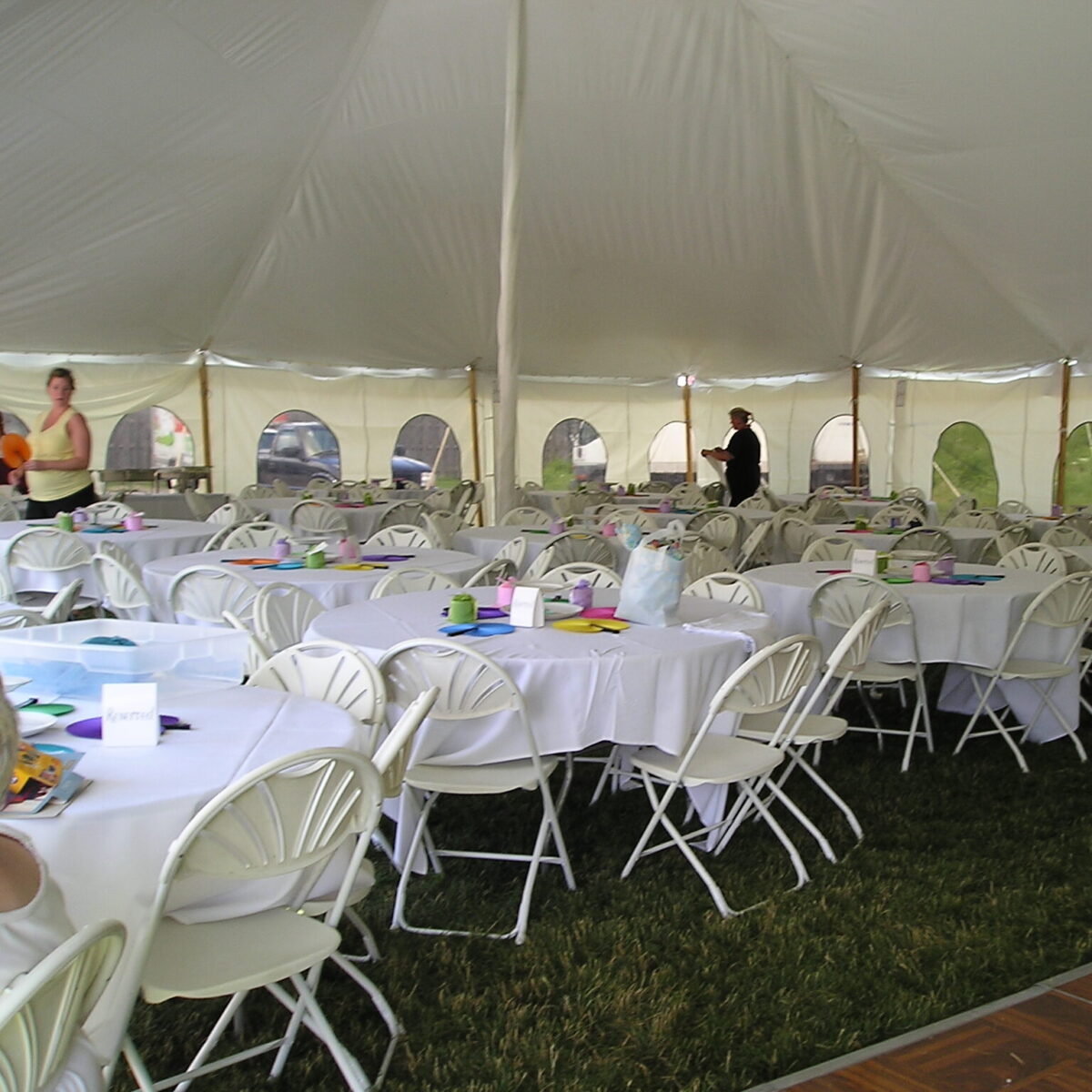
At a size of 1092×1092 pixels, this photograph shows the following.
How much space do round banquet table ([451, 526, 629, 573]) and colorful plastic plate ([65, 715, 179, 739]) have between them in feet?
17.5

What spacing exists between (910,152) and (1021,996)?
423 inches

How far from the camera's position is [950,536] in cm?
952

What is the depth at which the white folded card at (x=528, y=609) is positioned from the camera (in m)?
4.57

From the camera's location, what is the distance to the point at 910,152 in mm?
12328

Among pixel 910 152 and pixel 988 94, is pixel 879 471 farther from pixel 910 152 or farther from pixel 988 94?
pixel 988 94

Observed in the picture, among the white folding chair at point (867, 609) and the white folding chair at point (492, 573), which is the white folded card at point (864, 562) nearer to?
the white folding chair at point (867, 609)

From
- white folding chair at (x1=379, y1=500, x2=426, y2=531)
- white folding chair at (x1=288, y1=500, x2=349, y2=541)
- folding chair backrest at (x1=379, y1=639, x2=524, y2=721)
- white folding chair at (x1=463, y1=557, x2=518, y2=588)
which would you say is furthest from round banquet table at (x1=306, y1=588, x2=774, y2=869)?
white folding chair at (x1=379, y1=500, x2=426, y2=531)

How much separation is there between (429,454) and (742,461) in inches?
258

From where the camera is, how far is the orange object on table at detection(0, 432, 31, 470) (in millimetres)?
11281

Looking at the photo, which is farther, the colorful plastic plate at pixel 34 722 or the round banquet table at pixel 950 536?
the round banquet table at pixel 950 536

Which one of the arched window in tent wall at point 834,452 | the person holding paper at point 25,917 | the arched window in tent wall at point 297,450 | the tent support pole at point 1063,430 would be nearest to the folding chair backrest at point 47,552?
the person holding paper at point 25,917

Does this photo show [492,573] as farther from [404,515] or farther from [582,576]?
[404,515]

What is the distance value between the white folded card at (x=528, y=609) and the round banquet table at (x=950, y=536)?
5066mm

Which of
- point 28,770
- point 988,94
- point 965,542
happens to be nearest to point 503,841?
point 28,770
